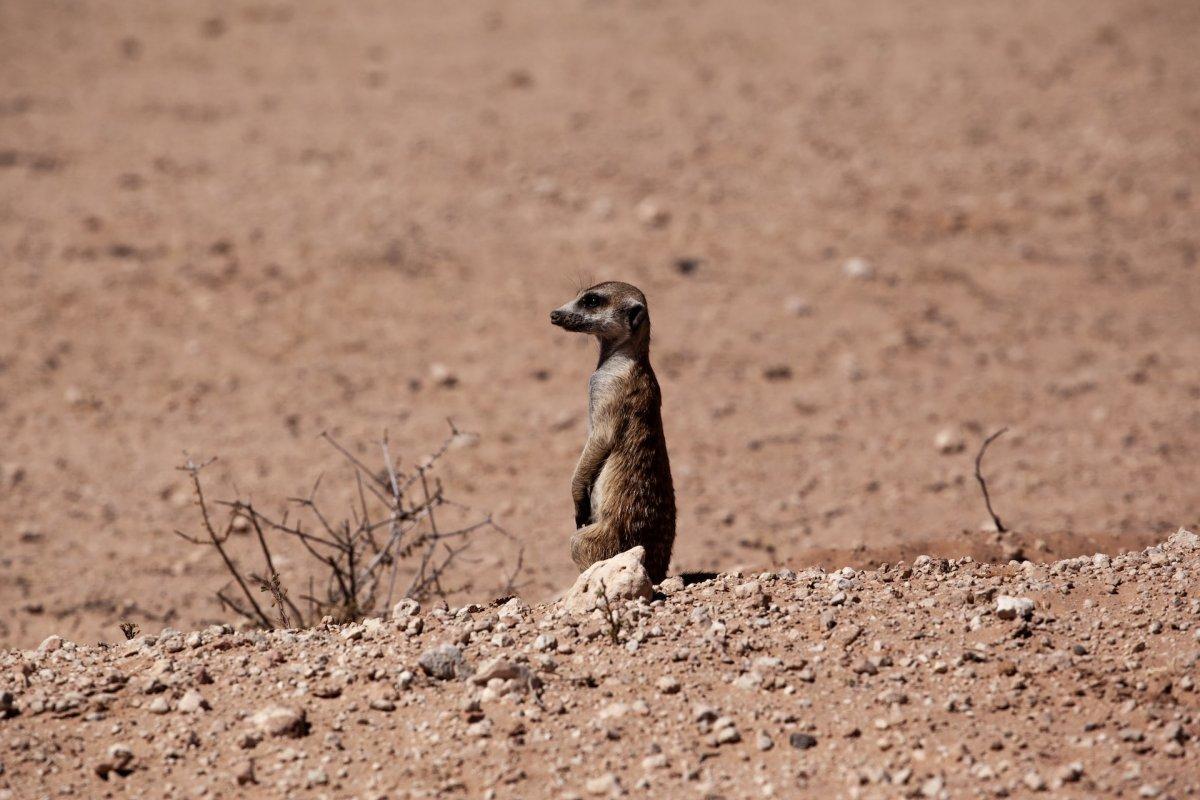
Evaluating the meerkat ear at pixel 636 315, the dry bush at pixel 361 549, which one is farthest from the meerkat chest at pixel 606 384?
the dry bush at pixel 361 549

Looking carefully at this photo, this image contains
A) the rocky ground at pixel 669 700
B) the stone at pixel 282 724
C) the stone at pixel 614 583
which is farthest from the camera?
the stone at pixel 614 583

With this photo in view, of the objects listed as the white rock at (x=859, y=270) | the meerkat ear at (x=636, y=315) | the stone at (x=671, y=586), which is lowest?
the stone at (x=671, y=586)

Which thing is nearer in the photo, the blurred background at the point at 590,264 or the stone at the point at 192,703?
the stone at the point at 192,703

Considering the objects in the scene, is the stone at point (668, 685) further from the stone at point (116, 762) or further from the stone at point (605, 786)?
the stone at point (116, 762)

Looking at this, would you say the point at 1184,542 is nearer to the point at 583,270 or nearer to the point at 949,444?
the point at 949,444

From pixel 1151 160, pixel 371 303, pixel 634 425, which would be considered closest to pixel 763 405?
pixel 371 303

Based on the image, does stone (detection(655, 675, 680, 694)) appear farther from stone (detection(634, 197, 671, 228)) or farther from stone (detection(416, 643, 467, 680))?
stone (detection(634, 197, 671, 228))

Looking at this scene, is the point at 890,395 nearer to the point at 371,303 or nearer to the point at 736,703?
the point at 371,303

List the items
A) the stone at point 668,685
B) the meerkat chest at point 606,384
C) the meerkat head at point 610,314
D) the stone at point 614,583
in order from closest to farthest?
the stone at point 668,685
the stone at point 614,583
the meerkat chest at point 606,384
the meerkat head at point 610,314

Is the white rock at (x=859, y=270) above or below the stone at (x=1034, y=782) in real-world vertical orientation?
above

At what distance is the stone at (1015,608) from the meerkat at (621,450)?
3.68 feet

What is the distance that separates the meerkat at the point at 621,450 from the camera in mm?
4637

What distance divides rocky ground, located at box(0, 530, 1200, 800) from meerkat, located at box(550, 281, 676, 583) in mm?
359

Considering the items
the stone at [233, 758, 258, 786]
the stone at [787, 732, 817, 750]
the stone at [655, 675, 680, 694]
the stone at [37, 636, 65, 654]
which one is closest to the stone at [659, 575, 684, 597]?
the stone at [655, 675, 680, 694]
